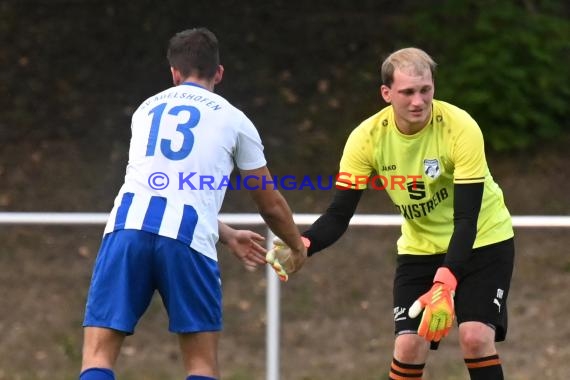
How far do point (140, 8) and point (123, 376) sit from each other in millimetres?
4337

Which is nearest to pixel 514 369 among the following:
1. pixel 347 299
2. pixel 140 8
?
pixel 347 299

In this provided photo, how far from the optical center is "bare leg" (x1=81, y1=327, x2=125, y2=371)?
446 cm

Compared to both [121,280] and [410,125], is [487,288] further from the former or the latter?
[121,280]

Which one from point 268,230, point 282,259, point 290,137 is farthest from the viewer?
point 290,137

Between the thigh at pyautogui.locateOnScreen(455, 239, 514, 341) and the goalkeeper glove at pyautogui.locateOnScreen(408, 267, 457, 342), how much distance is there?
188 mm

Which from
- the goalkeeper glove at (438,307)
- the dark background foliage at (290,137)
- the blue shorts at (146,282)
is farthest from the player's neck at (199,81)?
the dark background foliage at (290,137)

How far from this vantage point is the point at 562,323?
6797 millimetres

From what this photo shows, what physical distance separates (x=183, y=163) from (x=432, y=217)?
3.81 feet

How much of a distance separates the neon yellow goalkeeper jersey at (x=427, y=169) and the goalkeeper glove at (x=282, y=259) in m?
0.40

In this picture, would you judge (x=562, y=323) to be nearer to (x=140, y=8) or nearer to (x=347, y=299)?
(x=347, y=299)

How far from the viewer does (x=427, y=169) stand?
490 cm

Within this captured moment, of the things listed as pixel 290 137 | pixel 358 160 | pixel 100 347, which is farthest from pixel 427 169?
pixel 290 137

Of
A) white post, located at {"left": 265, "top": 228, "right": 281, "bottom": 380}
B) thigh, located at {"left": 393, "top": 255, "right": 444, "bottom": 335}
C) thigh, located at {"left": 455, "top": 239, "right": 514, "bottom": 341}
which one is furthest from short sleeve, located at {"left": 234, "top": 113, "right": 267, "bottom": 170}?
white post, located at {"left": 265, "top": 228, "right": 281, "bottom": 380}

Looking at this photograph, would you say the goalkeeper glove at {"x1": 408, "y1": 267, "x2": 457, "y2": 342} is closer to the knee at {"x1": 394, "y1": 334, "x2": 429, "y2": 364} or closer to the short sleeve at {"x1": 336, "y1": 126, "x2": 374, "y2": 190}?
the knee at {"x1": 394, "y1": 334, "x2": 429, "y2": 364}
